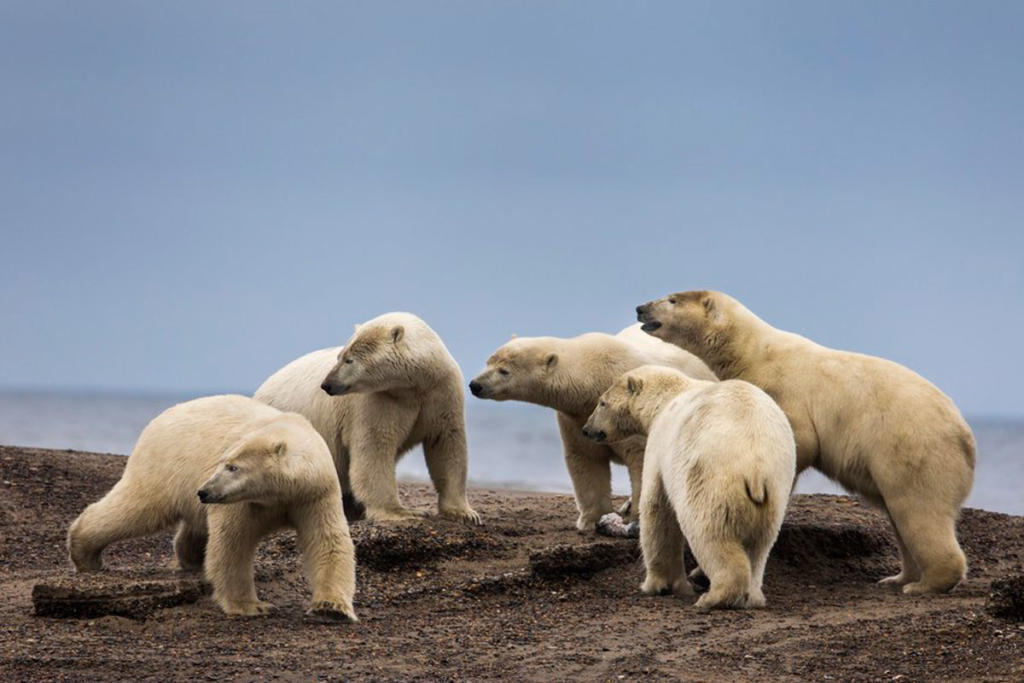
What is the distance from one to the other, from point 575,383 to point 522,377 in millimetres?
427

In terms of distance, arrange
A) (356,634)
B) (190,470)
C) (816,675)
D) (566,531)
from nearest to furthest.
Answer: (816,675) < (356,634) < (190,470) < (566,531)

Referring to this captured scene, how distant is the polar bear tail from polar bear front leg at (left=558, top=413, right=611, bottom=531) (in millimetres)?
2938

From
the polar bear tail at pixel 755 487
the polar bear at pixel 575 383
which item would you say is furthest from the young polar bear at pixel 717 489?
the polar bear at pixel 575 383

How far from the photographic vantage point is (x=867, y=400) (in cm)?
950

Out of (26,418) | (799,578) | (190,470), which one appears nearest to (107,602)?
(190,470)

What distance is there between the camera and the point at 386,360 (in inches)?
406

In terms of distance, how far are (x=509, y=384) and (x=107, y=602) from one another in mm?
3870

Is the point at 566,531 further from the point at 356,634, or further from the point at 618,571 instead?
the point at 356,634

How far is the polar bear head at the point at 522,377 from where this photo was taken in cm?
1091

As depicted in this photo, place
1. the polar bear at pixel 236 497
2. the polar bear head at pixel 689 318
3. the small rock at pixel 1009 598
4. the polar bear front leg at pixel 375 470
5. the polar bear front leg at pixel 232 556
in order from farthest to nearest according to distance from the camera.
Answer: the polar bear front leg at pixel 375 470, the polar bear head at pixel 689 318, the polar bear front leg at pixel 232 556, the polar bear at pixel 236 497, the small rock at pixel 1009 598

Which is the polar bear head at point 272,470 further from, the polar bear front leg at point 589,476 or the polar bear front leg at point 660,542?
the polar bear front leg at point 589,476

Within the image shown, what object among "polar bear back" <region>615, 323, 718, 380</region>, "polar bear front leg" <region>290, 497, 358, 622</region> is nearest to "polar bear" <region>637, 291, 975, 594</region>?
"polar bear back" <region>615, 323, 718, 380</region>

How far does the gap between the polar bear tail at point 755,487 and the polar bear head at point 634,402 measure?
1.45 metres

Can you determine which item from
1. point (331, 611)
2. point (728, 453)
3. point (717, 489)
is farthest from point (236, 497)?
point (728, 453)
